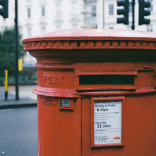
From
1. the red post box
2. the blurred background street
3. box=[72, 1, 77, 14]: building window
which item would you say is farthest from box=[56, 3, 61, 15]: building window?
the red post box

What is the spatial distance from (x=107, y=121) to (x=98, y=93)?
0.22 meters

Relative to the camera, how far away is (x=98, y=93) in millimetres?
1794

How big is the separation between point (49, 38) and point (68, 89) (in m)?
0.38

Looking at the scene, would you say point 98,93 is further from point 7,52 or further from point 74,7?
point 74,7

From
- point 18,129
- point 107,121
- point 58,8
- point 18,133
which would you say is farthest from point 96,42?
point 58,8

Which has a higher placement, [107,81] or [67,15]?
[67,15]

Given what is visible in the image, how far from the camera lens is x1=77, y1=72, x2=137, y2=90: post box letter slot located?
181 cm

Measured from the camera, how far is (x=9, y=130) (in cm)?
609

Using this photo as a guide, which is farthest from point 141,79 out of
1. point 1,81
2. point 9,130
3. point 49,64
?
point 1,81

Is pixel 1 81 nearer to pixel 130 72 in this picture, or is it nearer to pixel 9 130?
pixel 9 130

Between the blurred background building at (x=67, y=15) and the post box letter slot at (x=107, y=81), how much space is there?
2846cm

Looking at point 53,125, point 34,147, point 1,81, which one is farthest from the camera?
point 1,81

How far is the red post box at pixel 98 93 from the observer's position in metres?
1.77

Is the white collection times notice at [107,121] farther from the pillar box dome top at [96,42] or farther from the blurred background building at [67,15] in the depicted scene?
the blurred background building at [67,15]
